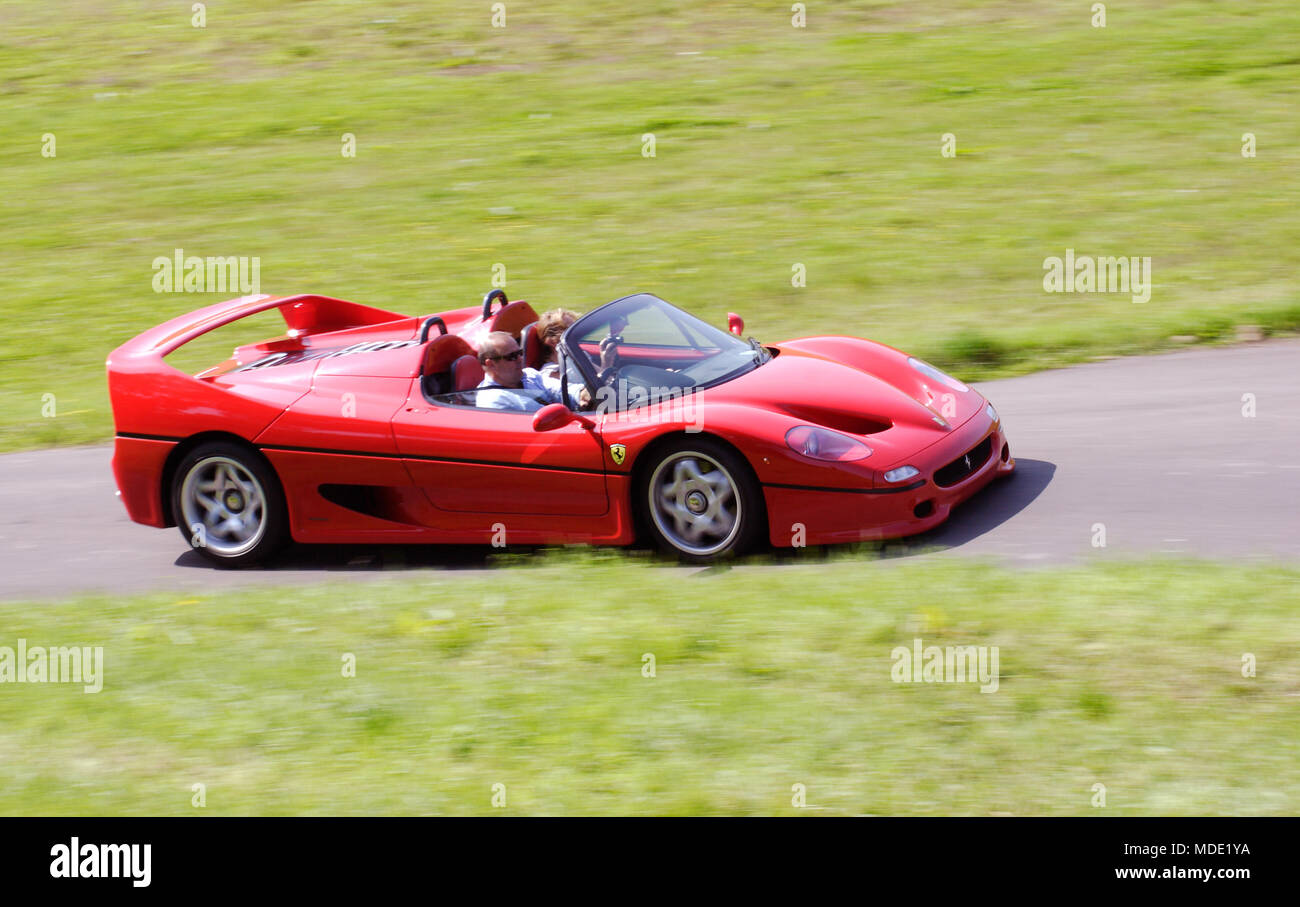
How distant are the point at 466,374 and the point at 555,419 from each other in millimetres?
789

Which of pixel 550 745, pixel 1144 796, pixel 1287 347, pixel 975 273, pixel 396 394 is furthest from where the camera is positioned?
pixel 975 273

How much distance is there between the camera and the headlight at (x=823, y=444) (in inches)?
264

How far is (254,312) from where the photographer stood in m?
8.23

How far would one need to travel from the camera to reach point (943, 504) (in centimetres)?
691

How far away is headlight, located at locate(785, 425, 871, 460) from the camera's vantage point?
6.71 m

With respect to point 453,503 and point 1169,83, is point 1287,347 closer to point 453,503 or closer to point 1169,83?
point 453,503

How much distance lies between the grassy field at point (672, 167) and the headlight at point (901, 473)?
147 inches

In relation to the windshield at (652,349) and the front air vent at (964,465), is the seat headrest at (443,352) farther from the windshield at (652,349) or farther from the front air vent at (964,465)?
the front air vent at (964,465)

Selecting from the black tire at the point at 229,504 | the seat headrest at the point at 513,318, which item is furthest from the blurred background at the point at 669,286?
the seat headrest at the point at 513,318

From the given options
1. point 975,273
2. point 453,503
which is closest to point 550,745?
point 453,503

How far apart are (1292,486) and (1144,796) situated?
11.7 ft

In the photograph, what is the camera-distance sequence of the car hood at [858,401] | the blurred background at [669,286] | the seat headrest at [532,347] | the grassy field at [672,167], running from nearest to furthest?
1. the blurred background at [669,286]
2. the car hood at [858,401]
3. the seat headrest at [532,347]
4. the grassy field at [672,167]

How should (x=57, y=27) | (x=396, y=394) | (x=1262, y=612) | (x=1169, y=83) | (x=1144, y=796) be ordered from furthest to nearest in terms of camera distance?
(x=57, y=27) < (x=1169, y=83) < (x=396, y=394) < (x=1262, y=612) < (x=1144, y=796)

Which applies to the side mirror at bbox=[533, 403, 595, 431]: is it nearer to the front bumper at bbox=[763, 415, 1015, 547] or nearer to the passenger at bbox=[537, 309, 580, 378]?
the passenger at bbox=[537, 309, 580, 378]
